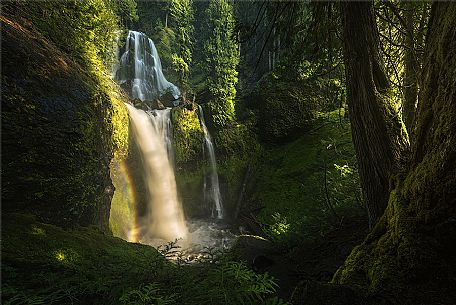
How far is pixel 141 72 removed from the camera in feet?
77.3

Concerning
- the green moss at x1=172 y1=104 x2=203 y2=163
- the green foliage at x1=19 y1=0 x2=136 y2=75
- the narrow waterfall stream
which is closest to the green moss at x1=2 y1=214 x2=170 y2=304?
the green foliage at x1=19 y1=0 x2=136 y2=75

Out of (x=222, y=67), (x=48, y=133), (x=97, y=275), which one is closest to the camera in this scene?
(x=97, y=275)

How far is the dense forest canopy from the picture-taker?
2.18 meters

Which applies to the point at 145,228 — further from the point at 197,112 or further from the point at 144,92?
the point at 144,92

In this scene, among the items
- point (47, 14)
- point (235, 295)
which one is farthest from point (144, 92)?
point (235, 295)

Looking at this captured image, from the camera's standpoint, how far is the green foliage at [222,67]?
56.3 ft

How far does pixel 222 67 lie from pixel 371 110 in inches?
684

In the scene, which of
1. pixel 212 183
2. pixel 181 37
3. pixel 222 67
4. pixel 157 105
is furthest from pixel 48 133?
pixel 181 37

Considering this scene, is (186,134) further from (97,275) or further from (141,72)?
(97,275)

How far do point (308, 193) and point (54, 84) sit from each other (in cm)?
916

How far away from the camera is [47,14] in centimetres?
749

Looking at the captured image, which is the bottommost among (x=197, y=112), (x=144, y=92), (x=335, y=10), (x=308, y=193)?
(x=308, y=193)

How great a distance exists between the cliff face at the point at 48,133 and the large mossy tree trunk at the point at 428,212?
17.2 feet

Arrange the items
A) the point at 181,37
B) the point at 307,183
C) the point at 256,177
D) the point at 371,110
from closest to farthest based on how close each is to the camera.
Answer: the point at 371,110
the point at 307,183
the point at 256,177
the point at 181,37
